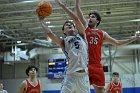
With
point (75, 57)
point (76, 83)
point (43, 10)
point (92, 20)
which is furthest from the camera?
point (92, 20)

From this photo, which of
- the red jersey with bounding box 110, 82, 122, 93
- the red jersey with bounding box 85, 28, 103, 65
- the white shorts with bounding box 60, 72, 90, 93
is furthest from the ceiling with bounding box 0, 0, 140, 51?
the white shorts with bounding box 60, 72, 90, 93

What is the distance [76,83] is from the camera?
430 cm

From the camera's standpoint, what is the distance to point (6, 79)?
952 inches

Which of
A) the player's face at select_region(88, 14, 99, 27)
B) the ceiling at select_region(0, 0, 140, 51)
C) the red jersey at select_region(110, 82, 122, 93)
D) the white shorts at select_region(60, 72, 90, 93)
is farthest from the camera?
the ceiling at select_region(0, 0, 140, 51)

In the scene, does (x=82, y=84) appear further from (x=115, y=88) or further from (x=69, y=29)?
(x=115, y=88)

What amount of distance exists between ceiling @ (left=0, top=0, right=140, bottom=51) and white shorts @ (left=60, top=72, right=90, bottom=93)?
31.1 feet

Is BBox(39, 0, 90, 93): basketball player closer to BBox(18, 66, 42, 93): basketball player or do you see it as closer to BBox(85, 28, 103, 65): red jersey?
BBox(85, 28, 103, 65): red jersey

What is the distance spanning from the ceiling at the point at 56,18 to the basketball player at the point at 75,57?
914 cm

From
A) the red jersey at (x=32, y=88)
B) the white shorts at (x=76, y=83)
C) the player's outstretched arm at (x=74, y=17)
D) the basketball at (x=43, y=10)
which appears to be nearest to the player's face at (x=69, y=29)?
the player's outstretched arm at (x=74, y=17)

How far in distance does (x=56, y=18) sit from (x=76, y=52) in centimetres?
1244

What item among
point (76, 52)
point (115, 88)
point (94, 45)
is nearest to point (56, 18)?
point (115, 88)

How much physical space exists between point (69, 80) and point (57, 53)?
18322mm

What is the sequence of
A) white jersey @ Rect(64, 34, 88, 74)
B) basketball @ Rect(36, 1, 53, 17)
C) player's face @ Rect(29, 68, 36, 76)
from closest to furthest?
white jersey @ Rect(64, 34, 88, 74)
basketball @ Rect(36, 1, 53, 17)
player's face @ Rect(29, 68, 36, 76)

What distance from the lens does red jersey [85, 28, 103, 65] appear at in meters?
5.19
